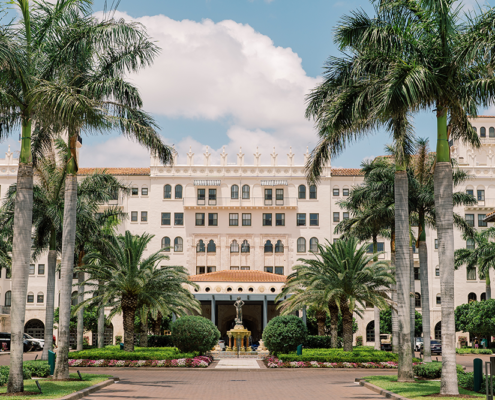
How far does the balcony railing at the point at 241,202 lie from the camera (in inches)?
2744

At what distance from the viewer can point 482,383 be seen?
18109 mm

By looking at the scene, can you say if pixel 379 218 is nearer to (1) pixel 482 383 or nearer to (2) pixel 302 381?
(2) pixel 302 381

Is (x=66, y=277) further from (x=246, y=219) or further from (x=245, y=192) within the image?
(x=245, y=192)

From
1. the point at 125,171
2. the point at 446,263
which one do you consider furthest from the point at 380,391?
the point at 125,171

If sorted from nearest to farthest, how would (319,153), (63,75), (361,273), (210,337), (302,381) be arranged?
1. (63,75)
2. (319,153)
3. (302,381)
4. (361,273)
5. (210,337)

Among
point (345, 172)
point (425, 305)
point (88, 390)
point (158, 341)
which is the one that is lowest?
point (158, 341)

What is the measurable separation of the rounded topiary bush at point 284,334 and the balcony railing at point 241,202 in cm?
3408

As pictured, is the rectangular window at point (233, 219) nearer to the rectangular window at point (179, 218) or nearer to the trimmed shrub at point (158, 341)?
the rectangular window at point (179, 218)

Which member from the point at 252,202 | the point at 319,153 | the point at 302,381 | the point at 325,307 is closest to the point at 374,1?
the point at 319,153

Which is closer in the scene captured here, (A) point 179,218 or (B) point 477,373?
(B) point 477,373

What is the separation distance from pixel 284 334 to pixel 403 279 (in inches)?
568

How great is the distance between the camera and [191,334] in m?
35.3

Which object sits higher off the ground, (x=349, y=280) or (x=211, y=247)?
(x=211, y=247)

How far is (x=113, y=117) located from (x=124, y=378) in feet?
37.8
